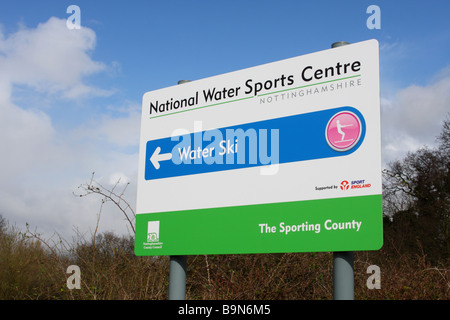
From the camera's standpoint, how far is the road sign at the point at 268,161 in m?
4.04

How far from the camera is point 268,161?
4.54m

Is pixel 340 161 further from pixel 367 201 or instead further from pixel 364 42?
pixel 364 42

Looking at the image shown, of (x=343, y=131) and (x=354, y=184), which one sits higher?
(x=343, y=131)

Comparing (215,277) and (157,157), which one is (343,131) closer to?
(157,157)

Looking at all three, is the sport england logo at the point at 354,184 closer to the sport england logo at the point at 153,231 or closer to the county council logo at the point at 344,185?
the county council logo at the point at 344,185

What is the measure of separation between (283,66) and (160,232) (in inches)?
89.1

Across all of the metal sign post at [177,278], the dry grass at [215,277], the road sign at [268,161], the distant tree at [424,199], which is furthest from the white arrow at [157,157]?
the distant tree at [424,199]

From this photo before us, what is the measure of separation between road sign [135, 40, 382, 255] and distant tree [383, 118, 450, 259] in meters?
18.7

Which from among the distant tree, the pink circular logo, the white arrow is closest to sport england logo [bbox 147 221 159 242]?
the white arrow

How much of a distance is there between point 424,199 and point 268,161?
76.0ft

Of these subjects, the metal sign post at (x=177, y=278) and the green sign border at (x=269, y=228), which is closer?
the green sign border at (x=269, y=228)

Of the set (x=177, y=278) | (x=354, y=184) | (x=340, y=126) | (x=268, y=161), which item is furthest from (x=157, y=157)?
(x=354, y=184)

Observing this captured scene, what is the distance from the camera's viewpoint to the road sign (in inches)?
159

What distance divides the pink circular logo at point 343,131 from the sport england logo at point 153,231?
2250mm
